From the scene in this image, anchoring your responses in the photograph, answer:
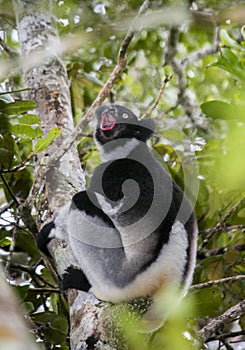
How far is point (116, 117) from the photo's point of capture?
3150 mm

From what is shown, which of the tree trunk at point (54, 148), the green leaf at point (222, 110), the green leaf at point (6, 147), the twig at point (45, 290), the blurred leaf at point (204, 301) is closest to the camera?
the green leaf at point (222, 110)

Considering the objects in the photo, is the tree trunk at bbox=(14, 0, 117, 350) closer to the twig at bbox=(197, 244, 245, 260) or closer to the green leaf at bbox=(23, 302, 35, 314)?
the green leaf at bbox=(23, 302, 35, 314)

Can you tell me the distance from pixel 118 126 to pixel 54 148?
0.66 m

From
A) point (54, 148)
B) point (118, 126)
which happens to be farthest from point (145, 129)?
point (54, 148)

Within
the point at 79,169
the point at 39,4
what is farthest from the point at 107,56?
the point at 79,169

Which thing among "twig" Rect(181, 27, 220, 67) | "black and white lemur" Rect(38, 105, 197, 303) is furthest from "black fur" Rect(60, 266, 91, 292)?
"twig" Rect(181, 27, 220, 67)

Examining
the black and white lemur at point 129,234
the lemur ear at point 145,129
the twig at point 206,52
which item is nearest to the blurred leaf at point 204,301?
the black and white lemur at point 129,234

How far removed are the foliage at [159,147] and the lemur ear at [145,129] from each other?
1.03 feet

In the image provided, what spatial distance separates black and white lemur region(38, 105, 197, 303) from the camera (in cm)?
245

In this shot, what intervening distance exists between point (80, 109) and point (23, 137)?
137 centimetres

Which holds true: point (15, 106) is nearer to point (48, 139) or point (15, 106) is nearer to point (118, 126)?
point (48, 139)

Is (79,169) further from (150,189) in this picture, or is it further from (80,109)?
(80,109)

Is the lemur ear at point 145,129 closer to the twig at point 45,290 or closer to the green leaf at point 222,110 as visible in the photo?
the twig at point 45,290

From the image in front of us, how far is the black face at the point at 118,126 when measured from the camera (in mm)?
3145
